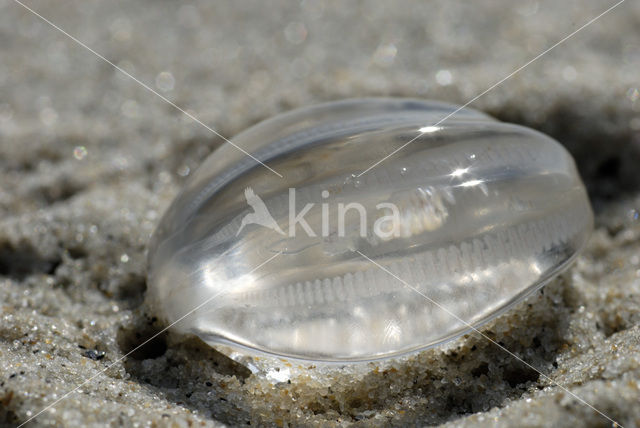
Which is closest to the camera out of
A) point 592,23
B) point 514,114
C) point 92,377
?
point 92,377

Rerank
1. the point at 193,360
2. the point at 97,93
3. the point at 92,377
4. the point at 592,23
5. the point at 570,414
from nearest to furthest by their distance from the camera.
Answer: the point at 570,414, the point at 92,377, the point at 193,360, the point at 97,93, the point at 592,23

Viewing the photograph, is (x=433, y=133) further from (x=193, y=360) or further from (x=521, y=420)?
(x=193, y=360)

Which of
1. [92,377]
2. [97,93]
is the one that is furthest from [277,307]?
[97,93]

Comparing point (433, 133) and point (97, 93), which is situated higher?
point (97, 93)

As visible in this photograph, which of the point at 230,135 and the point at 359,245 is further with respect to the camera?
the point at 230,135

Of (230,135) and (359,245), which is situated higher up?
(230,135)

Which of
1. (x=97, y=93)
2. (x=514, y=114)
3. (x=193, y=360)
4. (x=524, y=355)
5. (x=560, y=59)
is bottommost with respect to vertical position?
(x=524, y=355)

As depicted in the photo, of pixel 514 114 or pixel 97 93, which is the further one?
pixel 97 93

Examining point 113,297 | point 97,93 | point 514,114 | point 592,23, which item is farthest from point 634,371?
point 97,93
